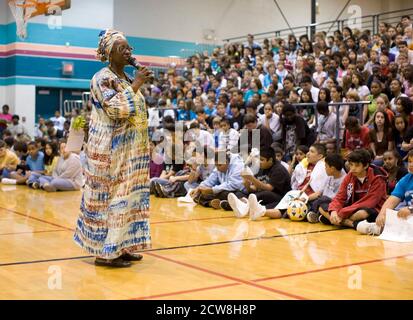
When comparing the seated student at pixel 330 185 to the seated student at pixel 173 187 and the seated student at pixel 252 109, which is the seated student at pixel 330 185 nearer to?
the seated student at pixel 173 187

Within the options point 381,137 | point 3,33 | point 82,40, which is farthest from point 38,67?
point 381,137

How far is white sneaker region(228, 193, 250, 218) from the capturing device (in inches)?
276

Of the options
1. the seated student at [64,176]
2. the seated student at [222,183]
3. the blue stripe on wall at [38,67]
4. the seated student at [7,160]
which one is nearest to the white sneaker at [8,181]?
the seated student at [7,160]

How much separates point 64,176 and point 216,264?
20.5 feet

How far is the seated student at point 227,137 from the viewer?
9133mm

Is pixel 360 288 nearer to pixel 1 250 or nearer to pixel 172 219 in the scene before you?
pixel 1 250

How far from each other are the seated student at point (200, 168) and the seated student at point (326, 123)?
5.48 ft

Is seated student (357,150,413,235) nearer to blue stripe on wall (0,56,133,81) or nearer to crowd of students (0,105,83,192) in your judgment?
crowd of students (0,105,83,192)

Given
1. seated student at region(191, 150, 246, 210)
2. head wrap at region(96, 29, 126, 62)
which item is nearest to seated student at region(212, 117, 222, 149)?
seated student at region(191, 150, 246, 210)

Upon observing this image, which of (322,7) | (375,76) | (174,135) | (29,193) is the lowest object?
(29,193)

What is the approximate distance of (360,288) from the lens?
12.1 feet

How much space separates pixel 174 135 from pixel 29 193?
261 centimetres

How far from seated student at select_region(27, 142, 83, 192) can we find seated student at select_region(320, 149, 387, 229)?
206 inches

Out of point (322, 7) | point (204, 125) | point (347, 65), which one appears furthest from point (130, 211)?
point (322, 7)
